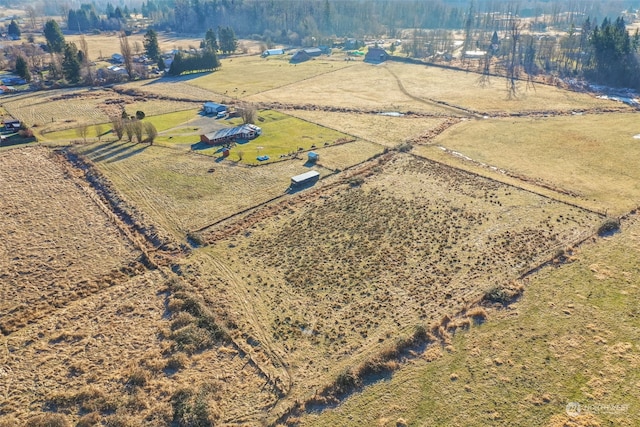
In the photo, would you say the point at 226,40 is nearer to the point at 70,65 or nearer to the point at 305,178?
the point at 70,65

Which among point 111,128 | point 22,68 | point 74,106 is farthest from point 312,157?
point 22,68

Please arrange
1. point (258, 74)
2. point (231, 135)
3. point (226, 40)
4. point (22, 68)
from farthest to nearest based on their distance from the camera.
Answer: point (226, 40), point (258, 74), point (22, 68), point (231, 135)

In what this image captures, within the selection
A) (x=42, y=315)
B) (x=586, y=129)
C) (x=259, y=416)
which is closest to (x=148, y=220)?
(x=42, y=315)

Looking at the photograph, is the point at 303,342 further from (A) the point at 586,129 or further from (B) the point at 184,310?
(A) the point at 586,129

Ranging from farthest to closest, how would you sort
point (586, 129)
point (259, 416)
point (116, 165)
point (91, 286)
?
1. point (586, 129)
2. point (116, 165)
3. point (91, 286)
4. point (259, 416)

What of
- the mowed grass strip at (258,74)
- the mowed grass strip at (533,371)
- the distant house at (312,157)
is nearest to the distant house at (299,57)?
the mowed grass strip at (258,74)

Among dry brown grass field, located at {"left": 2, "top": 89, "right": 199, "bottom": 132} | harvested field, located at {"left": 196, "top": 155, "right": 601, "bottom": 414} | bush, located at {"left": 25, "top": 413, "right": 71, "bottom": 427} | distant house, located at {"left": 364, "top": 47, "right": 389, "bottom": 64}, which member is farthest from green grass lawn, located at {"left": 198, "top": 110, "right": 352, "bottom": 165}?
distant house, located at {"left": 364, "top": 47, "right": 389, "bottom": 64}
